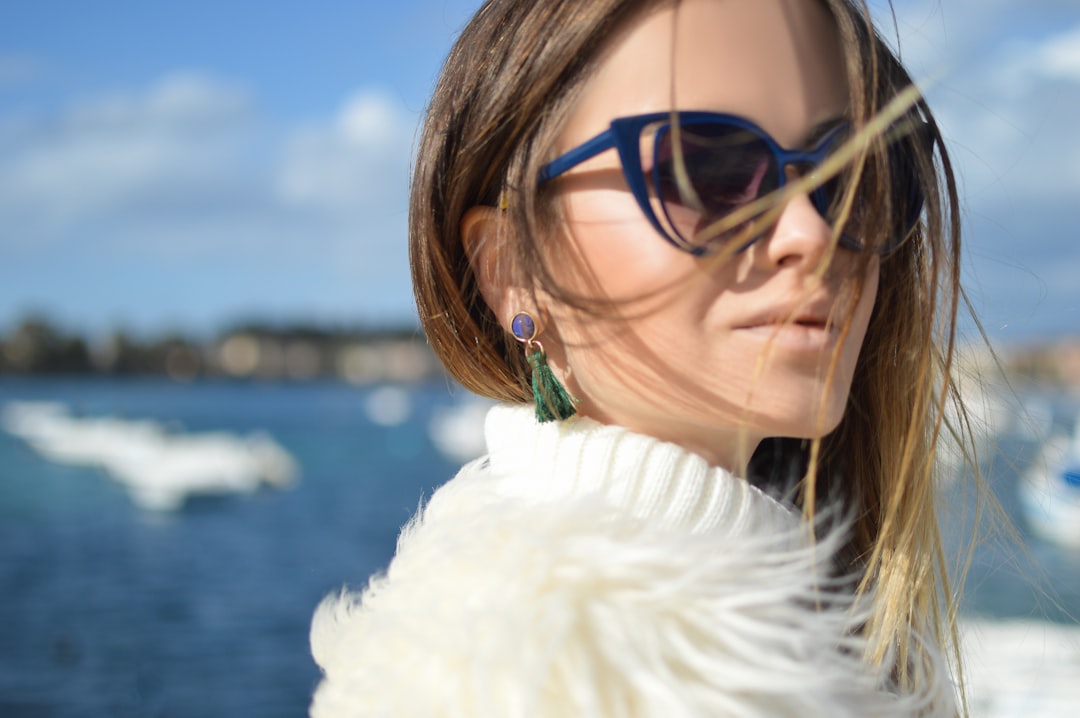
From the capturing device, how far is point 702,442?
4.14 ft

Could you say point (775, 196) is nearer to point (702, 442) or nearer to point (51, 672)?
point (702, 442)

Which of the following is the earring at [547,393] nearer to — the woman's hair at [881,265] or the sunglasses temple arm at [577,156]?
the woman's hair at [881,265]

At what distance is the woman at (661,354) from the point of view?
999 millimetres

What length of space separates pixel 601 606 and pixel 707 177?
0.50m

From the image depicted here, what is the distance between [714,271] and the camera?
3.72 ft

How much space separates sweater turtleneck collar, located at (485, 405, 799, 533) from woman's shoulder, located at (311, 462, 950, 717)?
34 millimetres

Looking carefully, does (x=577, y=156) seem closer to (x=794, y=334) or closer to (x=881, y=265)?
(x=794, y=334)

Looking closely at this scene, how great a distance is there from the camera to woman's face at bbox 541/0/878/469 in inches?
44.8

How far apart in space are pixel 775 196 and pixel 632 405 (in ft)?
1.05

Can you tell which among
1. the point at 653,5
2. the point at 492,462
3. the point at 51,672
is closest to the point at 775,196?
→ the point at 653,5

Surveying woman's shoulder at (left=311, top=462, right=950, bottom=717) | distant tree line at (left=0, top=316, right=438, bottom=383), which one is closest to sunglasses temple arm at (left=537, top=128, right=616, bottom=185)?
woman's shoulder at (left=311, top=462, right=950, bottom=717)

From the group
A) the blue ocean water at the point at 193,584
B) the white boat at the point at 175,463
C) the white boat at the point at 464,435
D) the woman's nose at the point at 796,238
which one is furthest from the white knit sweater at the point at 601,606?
the white boat at the point at 464,435

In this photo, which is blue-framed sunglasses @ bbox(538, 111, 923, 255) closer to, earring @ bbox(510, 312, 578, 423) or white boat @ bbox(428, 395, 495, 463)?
earring @ bbox(510, 312, 578, 423)

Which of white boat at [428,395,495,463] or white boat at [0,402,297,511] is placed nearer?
white boat at [0,402,297,511]
